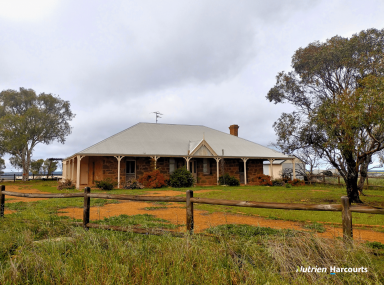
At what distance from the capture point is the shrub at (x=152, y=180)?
21078mm

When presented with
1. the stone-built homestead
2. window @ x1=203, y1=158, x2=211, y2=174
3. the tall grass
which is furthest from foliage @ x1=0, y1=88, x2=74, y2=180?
the tall grass

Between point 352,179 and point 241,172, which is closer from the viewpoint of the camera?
point 352,179

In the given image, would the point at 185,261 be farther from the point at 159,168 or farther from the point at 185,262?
the point at 159,168

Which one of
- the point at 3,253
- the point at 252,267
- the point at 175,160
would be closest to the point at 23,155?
the point at 175,160

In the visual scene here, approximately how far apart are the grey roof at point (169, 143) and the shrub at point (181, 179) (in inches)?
65.5

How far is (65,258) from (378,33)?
21.0 m

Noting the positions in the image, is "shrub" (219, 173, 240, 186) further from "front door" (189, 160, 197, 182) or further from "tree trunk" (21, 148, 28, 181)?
"tree trunk" (21, 148, 28, 181)

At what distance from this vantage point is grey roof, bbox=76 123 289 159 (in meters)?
22.3

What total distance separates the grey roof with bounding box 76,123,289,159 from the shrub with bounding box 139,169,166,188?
5.68 feet

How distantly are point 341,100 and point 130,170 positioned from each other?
17.1m

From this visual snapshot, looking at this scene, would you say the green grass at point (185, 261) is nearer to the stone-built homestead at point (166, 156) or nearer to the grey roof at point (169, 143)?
the stone-built homestead at point (166, 156)

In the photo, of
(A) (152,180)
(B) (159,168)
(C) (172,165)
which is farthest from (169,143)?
(A) (152,180)

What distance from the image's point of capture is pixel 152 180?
70.1 ft

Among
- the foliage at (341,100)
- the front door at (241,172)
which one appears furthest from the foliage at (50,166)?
the foliage at (341,100)
